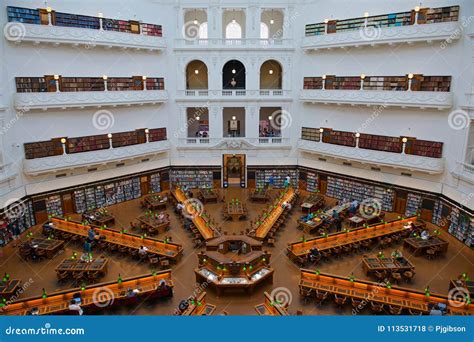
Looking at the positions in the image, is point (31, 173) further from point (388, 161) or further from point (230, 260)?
point (388, 161)

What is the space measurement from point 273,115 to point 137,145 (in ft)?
33.9

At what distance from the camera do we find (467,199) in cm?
1638

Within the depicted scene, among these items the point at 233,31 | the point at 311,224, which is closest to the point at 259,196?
the point at 311,224

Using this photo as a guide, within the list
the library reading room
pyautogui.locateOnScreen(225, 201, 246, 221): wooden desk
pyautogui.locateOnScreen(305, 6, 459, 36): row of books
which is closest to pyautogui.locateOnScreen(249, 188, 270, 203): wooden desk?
the library reading room

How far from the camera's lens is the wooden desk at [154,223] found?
17641mm

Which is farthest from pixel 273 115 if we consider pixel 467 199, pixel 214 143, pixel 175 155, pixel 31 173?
pixel 31 173

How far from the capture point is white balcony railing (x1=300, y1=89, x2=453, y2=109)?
56.9ft

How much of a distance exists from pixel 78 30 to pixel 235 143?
11183mm

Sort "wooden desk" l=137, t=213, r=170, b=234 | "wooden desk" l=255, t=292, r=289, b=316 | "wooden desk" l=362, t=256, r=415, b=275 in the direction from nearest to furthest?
"wooden desk" l=255, t=292, r=289, b=316 → "wooden desk" l=362, t=256, r=415, b=275 → "wooden desk" l=137, t=213, r=170, b=234

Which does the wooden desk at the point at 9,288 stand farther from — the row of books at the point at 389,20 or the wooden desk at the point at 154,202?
the row of books at the point at 389,20

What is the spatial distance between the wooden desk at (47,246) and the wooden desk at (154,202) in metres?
5.68

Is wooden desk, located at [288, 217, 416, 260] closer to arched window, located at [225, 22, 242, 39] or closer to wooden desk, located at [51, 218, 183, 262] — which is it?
wooden desk, located at [51, 218, 183, 262]

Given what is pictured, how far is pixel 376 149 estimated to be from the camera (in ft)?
66.6

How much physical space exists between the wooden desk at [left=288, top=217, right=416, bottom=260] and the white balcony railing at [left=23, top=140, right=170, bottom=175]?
11.6 meters
